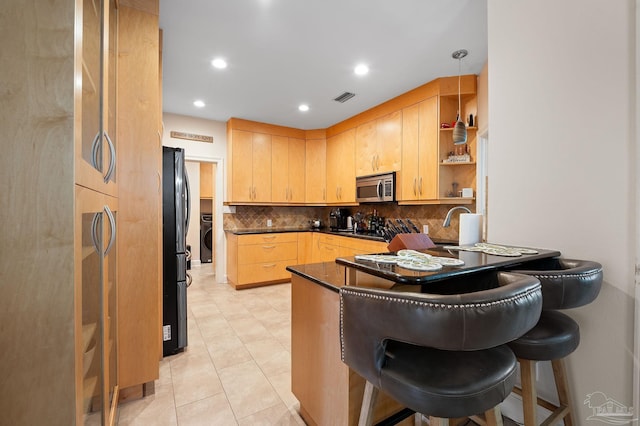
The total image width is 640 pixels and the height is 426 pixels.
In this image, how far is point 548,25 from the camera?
148cm

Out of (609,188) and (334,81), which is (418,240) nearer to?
(609,188)

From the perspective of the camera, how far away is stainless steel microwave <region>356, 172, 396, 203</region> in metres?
3.70

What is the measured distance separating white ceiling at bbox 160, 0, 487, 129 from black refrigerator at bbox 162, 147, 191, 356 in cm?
105

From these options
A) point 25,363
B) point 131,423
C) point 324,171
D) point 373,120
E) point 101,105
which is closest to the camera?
point 25,363

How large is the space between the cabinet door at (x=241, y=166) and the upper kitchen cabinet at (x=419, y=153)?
93.1 inches

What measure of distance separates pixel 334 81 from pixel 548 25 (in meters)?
2.07

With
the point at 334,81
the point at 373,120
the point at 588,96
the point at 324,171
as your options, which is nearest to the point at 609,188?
the point at 588,96

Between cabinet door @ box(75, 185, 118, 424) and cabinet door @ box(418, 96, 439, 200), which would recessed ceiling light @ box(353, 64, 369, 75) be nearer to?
cabinet door @ box(418, 96, 439, 200)

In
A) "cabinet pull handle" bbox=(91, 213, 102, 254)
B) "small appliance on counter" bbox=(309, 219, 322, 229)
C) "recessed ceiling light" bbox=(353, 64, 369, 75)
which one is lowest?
"small appliance on counter" bbox=(309, 219, 322, 229)

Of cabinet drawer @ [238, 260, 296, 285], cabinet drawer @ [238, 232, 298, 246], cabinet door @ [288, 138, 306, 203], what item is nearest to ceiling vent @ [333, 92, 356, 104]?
cabinet door @ [288, 138, 306, 203]

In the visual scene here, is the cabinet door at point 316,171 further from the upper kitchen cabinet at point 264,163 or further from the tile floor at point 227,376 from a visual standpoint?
the tile floor at point 227,376

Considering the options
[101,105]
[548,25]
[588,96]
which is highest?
[548,25]

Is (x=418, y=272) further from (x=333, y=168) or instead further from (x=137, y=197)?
(x=333, y=168)

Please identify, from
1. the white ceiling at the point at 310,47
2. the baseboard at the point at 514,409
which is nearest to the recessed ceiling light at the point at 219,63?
the white ceiling at the point at 310,47
